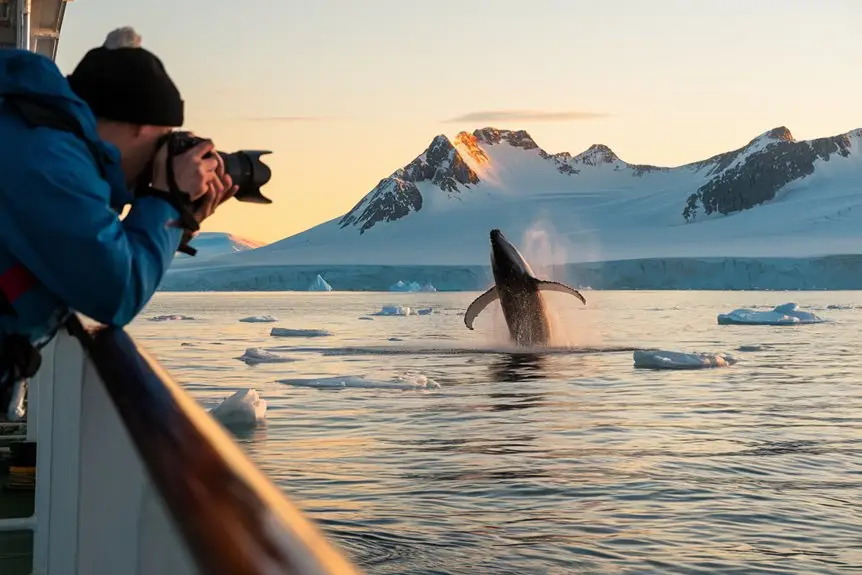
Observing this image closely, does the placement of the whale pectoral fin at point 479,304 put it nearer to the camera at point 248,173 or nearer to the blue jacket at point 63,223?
the camera at point 248,173

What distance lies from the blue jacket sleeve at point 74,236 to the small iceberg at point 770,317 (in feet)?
138

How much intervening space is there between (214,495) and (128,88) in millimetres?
921

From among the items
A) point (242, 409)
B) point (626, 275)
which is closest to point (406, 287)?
point (626, 275)

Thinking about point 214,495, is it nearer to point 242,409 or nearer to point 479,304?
point 242,409

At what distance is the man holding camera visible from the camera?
155 centimetres

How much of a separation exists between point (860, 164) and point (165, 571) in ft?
655

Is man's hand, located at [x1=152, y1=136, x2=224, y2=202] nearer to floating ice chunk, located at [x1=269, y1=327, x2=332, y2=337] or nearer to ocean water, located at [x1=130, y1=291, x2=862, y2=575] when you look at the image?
ocean water, located at [x1=130, y1=291, x2=862, y2=575]

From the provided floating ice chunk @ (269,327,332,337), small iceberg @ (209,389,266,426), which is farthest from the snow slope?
small iceberg @ (209,389,266,426)

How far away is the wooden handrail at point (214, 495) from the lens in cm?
85

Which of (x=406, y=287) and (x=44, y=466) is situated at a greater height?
(x=44, y=466)

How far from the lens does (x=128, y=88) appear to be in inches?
69.3

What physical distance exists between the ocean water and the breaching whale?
1167 millimetres

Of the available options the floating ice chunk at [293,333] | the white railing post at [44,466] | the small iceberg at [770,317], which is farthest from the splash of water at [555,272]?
the white railing post at [44,466]

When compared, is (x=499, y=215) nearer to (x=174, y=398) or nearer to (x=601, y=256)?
(x=601, y=256)
